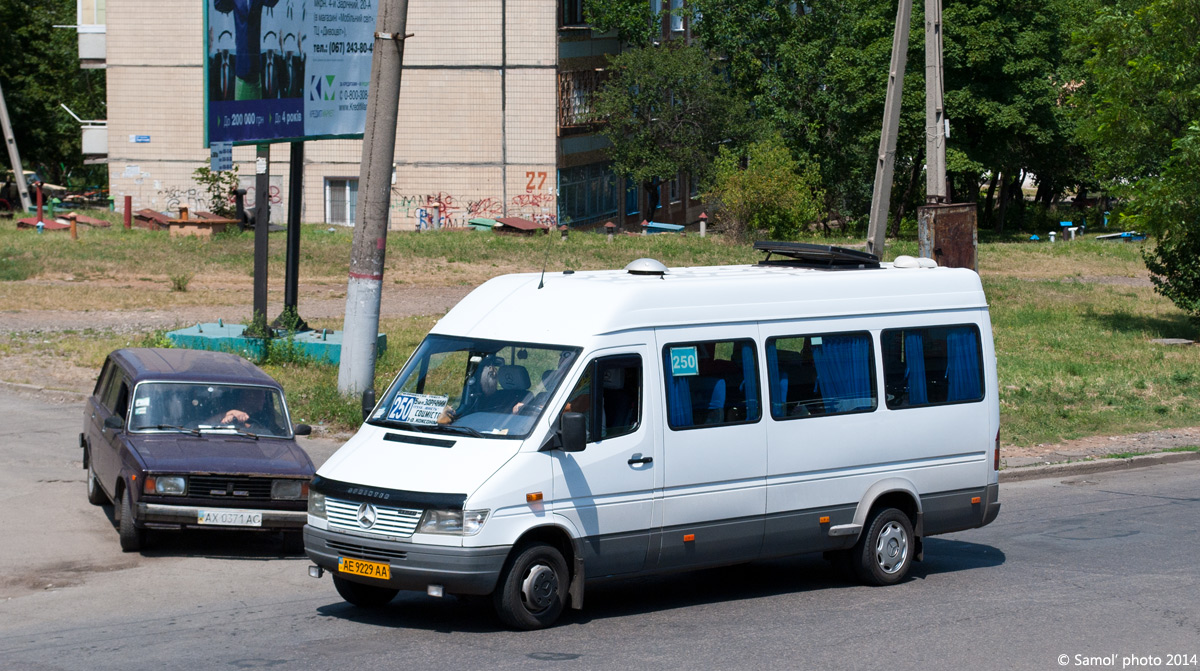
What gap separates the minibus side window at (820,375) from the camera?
960 centimetres

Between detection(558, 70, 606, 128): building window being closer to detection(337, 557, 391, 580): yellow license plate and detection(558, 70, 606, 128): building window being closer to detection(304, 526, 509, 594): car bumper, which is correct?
detection(337, 557, 391, 580): yellow license plate

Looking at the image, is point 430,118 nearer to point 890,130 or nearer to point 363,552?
point 890,130

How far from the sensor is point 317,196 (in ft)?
167

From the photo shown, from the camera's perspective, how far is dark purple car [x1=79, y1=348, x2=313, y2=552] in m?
10.7

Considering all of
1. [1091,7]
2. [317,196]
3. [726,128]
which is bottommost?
[317,196]

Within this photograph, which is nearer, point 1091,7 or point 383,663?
point 383,663

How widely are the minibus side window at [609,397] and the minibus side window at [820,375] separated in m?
1.23

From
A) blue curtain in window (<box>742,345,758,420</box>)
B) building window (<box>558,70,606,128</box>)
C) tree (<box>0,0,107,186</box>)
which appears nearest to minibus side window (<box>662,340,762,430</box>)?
blue curtain in window (<box>742,345,758,420</box>)

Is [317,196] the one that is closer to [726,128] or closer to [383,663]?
[726,128]

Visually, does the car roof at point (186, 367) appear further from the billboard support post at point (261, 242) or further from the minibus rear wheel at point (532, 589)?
the billboard support post at point (261, 242)

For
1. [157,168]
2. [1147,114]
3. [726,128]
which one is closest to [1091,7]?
[726,128]

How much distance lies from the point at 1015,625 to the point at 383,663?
439 cm

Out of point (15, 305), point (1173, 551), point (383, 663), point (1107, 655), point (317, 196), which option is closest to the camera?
point (383, 663)

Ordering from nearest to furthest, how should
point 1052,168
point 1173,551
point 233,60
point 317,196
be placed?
point 1173,551 → point 233,60 → point 317,196 → point 1052,168
